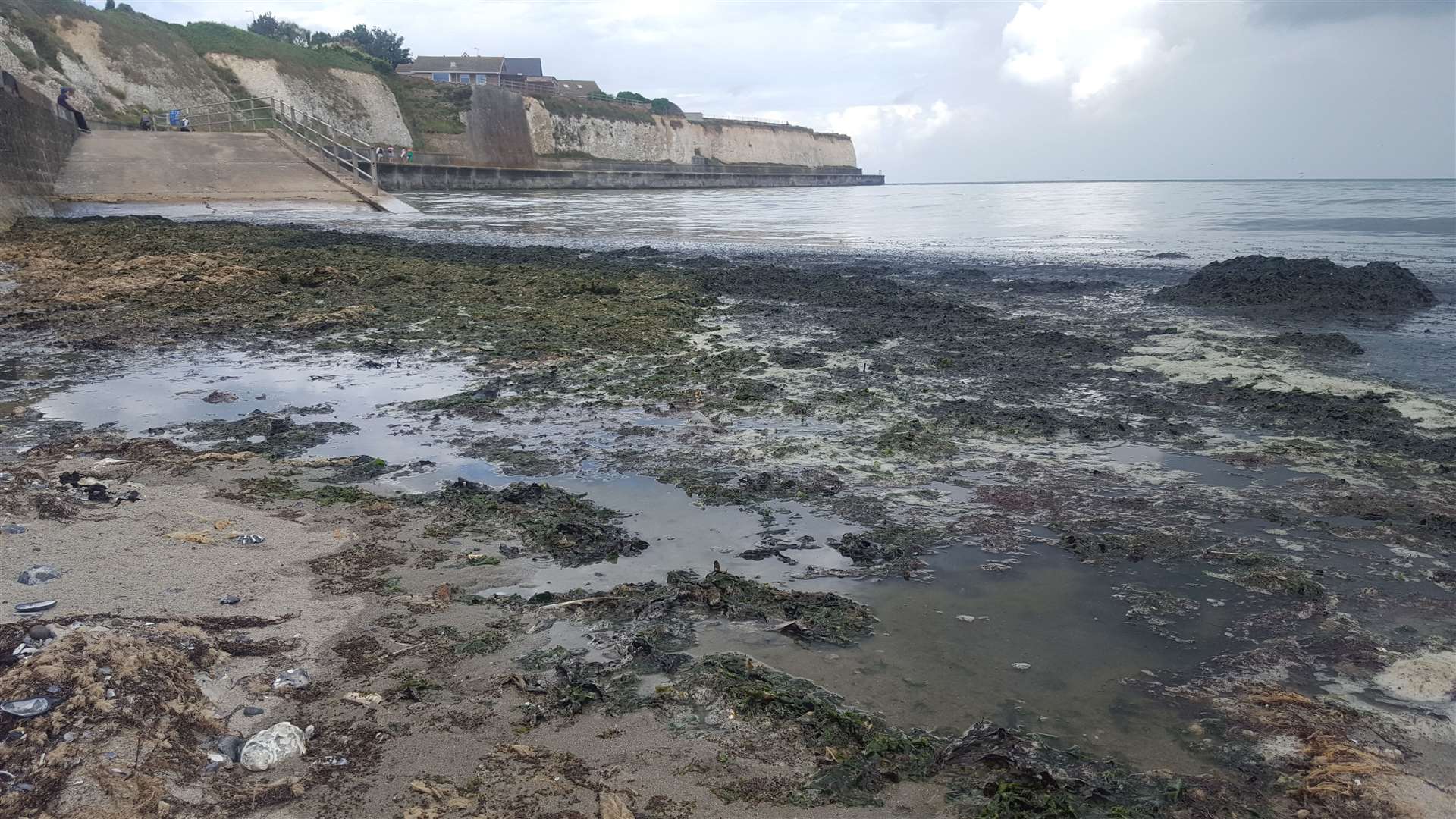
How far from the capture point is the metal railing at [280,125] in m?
31.4

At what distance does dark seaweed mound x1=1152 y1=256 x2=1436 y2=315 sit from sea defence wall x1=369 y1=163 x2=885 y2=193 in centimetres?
3993

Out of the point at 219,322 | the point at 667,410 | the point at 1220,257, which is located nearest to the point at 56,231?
the point at 219,322

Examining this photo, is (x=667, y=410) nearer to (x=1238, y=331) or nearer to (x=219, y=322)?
(x=219, y=322)

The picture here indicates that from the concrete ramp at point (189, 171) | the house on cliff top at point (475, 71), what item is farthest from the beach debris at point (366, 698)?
the house on cliff top at point (475, 71)

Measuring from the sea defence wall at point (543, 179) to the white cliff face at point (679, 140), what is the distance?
6421 millimetres

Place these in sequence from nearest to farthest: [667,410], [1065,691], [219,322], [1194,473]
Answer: [1065,691]
[1194,473]
[667,410]
[219,322]

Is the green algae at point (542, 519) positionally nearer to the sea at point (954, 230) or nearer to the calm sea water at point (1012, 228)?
the sea at point (954, 230)

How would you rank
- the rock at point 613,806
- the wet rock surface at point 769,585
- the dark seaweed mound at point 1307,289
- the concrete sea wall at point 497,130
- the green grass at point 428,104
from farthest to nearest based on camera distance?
the concrete sea wall at point 497,130, the green grass at point 428,104, the dark seaweed mound at point 1307,289, the wet rock surface at point 769,585, the rock at point 613,806

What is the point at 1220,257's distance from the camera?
62.2 ft

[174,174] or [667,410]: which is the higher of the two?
[174,174]

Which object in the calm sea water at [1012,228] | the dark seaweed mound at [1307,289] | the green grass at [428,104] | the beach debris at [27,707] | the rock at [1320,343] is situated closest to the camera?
the beach debris at [27,707]

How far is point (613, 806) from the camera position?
2.56 metres

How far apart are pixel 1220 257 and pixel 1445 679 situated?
17.6 m

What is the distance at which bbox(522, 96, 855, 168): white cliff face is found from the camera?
7512 cm
